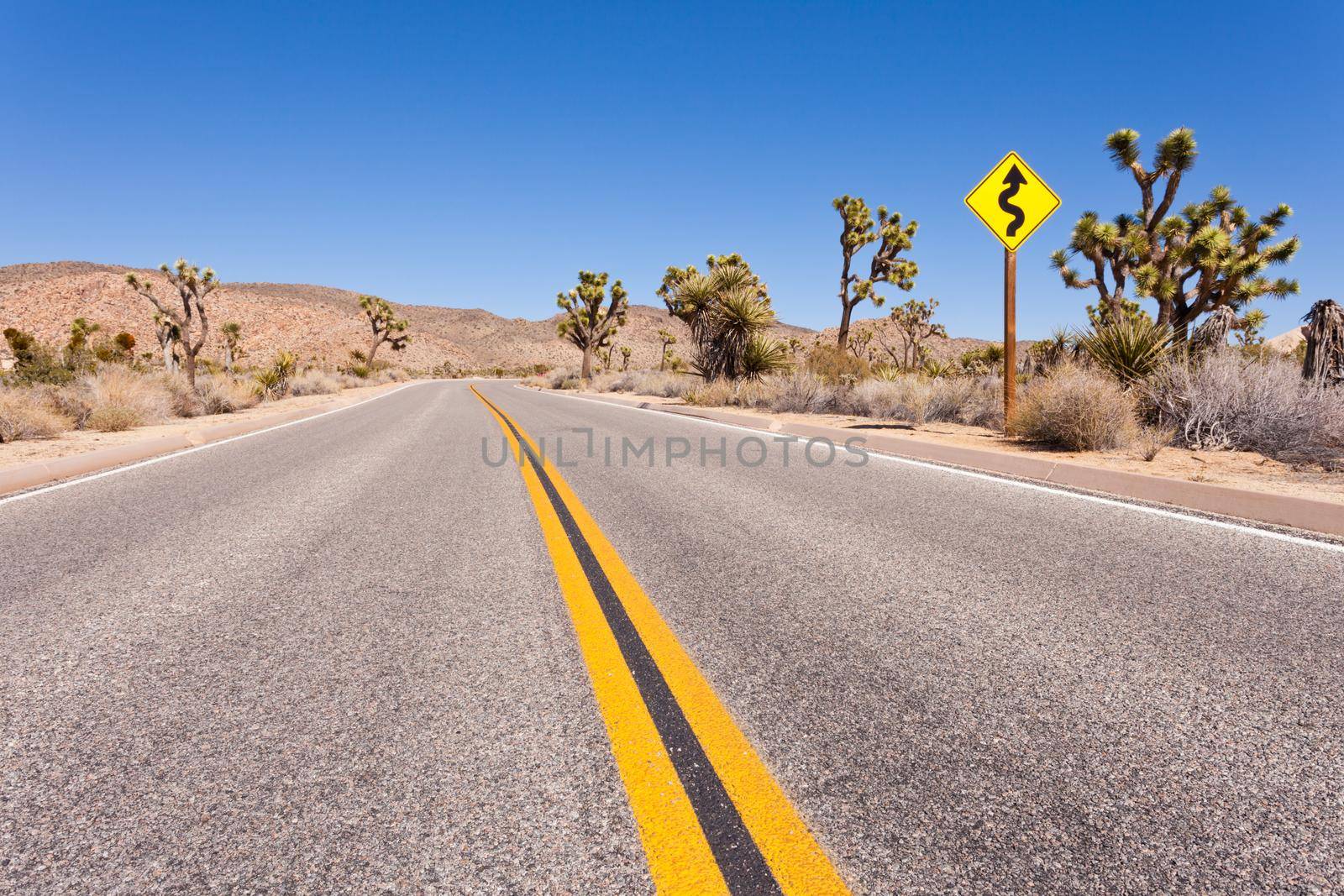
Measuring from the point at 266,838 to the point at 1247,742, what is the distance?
2.86 m

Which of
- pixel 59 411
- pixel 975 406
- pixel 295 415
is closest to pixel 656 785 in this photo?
pixel 975 406

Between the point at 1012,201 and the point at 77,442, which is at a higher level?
the point at 1012,201

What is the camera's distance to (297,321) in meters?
88.0

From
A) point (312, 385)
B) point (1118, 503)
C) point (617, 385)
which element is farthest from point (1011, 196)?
point (312, 385)

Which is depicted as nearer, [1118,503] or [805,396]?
[1118,503]

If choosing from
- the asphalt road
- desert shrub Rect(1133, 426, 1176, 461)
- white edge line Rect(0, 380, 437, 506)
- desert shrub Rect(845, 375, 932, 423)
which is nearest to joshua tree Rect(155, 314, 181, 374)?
white edge line Rect(0, 380, 437, 506)

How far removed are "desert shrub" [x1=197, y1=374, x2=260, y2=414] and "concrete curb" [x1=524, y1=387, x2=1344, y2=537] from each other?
727 inches

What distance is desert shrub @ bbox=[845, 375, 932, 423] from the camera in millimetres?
13500

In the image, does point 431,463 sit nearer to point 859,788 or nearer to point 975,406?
point 859,788

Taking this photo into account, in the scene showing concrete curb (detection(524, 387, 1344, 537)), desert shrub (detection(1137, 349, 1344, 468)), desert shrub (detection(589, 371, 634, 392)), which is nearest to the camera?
concrete curb (detection(524, 387, 1344, 537))

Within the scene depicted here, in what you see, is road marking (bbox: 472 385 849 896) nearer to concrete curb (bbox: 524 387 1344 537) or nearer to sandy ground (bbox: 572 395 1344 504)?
concrete curb (bbox: 524 387 1344 537)

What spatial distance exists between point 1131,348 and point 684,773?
435 inches

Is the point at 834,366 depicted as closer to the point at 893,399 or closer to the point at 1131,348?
the point at 893,399

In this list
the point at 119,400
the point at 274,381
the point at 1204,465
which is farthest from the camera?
the point at 274,381
